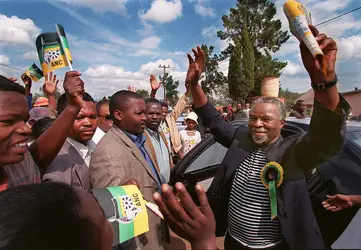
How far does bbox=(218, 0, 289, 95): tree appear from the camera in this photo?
23.0 meters

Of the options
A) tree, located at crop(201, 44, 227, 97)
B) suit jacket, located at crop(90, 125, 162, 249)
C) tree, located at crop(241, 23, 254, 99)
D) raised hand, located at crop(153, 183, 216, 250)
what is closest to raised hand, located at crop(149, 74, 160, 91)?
suit jacket, located at crop(90, 125, 162, 249)

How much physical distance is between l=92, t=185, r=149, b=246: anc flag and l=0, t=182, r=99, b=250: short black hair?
379mm

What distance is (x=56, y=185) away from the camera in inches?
29.5

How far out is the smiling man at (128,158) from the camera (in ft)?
5.28

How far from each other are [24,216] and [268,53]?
86.0 ft

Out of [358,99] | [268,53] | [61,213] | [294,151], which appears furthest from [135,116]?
[268,53]

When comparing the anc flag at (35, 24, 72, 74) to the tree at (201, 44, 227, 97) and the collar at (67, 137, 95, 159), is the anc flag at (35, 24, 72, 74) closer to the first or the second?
the collar at (67, 137, 95, 159)

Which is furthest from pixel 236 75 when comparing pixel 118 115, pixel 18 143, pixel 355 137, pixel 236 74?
pixel 18 143

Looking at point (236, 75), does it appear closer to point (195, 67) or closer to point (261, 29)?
point (261, 29)

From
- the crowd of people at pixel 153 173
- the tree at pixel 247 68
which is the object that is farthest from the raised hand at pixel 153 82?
the tree at pixel 247 68

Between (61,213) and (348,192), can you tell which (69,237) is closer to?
(61,213)

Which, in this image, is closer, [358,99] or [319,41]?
[319,41]

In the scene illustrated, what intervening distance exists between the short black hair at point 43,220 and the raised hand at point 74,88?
2.74 ft

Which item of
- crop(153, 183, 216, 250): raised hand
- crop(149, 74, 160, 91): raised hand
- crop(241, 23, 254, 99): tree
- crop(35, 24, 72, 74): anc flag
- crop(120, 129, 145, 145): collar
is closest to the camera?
crop(153, 183, 216, 250): raised hand
